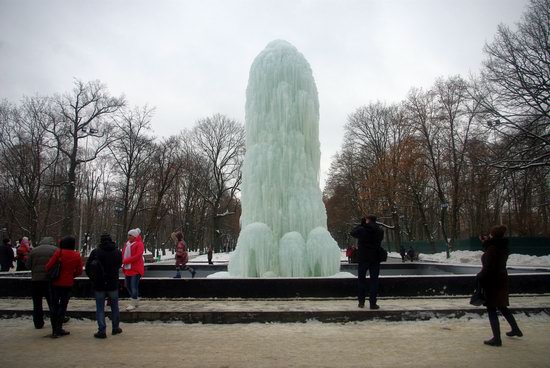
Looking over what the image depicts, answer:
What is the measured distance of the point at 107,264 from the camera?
7551 millimetres

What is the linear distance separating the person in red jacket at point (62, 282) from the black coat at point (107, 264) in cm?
34

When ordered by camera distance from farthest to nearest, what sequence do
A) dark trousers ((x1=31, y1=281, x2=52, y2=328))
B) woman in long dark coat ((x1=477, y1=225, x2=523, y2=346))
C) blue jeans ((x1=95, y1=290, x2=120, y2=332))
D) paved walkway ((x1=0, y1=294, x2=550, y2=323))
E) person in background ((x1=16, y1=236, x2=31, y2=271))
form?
person in background ((x1=16, y1=236, x2=31, y2=271)) < paved walkway ((x1=0, y1=294, x2=550, y2=323)) < dark trousers ((x1=31, y1=281, x2=52, y2=328)) < blue jeans ((x1=95, y1=290, x2=120, y2=332)) < woman in long dark coat ((x1=477, y1=225, x2=523, y2=346))

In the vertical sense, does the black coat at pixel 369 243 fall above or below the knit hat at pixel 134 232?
→ below

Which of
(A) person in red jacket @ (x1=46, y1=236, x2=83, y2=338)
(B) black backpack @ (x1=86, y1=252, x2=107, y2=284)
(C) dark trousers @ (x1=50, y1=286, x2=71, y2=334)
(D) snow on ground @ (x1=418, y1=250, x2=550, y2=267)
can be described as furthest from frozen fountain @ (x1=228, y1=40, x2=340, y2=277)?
(D) snow on ground @ (x1=418, y1=250, x2=550, y2=267)

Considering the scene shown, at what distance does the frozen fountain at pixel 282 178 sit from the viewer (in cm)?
1377

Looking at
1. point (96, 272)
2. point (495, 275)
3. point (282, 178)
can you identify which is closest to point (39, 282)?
point (96, 272)

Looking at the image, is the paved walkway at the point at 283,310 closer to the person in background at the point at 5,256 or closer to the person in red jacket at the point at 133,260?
the person in red jacket at the point at 133,260

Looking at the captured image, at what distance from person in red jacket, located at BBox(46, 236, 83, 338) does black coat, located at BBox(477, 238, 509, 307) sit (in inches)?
275

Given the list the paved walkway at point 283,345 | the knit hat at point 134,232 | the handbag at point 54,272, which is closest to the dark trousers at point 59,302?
the handbag at point 54,272

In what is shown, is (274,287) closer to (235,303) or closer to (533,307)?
(235,303)

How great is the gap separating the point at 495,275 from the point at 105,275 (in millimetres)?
6545

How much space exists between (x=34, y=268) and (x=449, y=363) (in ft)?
23.8

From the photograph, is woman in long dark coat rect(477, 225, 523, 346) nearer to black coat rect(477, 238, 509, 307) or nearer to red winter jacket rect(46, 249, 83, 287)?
black coat rect(477, 238, 509, 307)

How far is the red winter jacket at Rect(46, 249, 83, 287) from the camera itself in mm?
7344
